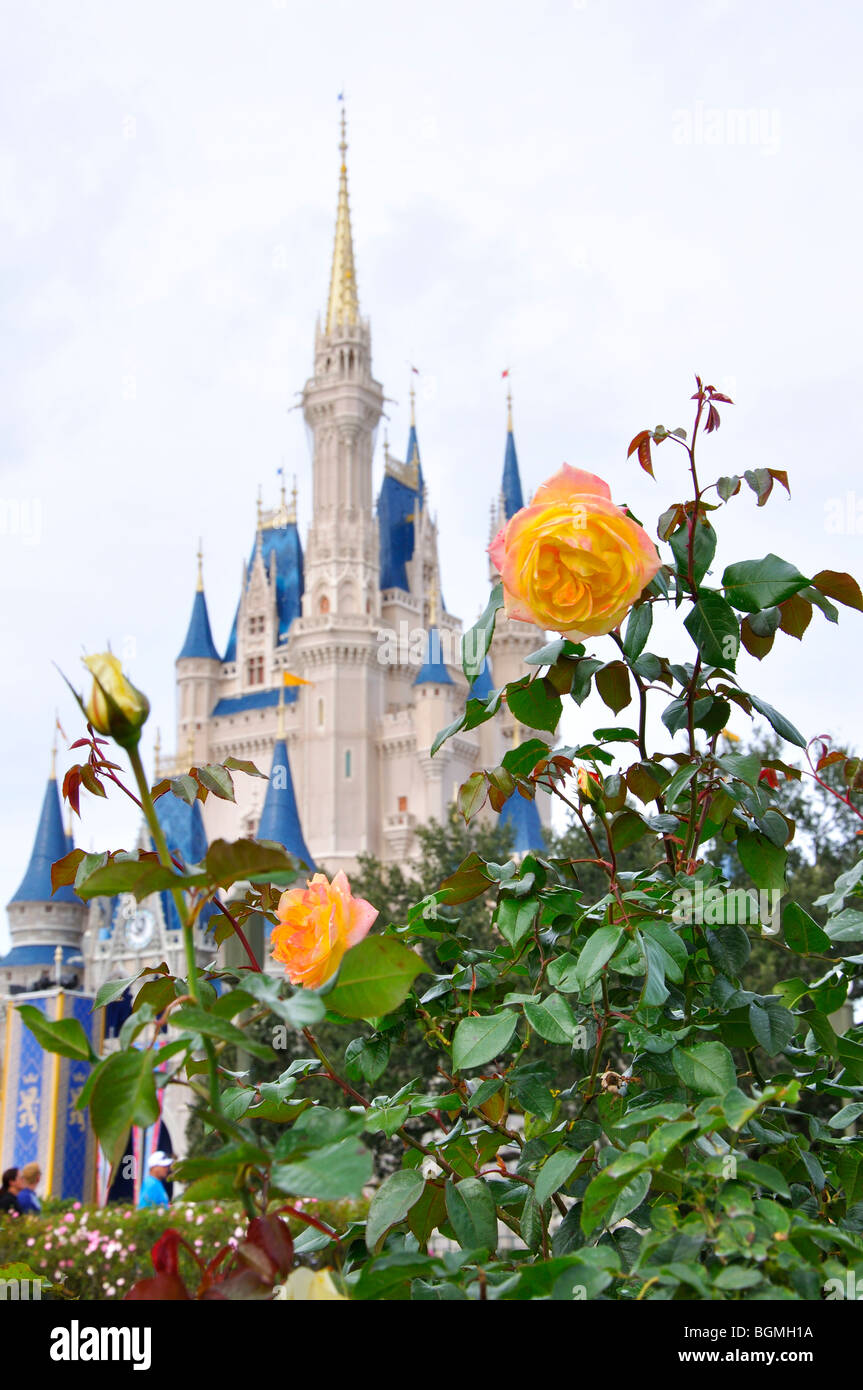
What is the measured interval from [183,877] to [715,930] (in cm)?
77

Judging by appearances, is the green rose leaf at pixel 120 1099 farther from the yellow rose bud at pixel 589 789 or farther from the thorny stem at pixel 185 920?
the yellow rose bud at pixel 589 789

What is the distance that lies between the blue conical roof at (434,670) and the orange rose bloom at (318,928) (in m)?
42.4

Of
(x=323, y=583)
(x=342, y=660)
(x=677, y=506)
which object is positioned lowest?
(x=677, y=506)

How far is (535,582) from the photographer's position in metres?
1.39

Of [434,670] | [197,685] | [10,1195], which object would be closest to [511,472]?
[434,670]

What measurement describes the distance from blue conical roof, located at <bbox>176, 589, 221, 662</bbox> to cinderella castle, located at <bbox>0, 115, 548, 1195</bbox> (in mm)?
80

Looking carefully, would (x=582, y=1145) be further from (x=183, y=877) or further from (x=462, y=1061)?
(x=183, y=877)

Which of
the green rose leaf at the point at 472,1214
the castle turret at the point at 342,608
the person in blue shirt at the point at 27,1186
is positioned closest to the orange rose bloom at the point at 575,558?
the green rose leaf at the point at 472,1214

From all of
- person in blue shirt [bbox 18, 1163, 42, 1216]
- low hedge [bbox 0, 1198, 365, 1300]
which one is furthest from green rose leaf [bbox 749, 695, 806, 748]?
person in blue shirt [bbox 18, 1163, 42, 1216]

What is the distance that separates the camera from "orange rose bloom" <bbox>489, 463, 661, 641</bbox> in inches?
53.3

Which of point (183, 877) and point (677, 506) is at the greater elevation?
point (677, 506)

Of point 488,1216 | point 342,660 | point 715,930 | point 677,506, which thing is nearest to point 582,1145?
point 488,1216

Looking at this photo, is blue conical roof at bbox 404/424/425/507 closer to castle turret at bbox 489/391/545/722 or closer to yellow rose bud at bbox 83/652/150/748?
castle turret at bbox 489/391/545/722
